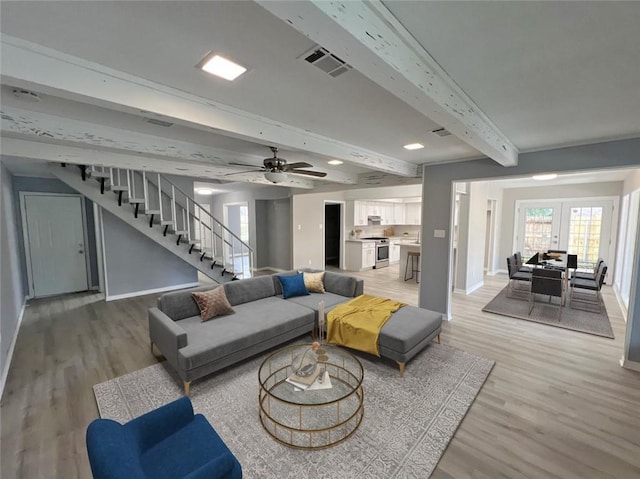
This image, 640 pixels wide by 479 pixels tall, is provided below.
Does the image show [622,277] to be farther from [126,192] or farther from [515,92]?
[126,192]

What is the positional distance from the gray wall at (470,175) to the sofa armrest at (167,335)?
363 cm

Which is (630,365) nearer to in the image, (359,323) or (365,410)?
(359,323)

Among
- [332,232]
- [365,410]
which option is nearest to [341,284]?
[365,410]

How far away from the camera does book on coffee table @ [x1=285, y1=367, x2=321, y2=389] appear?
2178mm

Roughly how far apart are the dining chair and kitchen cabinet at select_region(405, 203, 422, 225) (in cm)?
446

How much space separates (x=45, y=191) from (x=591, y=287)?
10122 millimetres

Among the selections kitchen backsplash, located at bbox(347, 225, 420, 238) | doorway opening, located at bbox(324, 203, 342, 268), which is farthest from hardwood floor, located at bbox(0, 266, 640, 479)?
doorway opening, located at bbox(324, 203, 342, 268)

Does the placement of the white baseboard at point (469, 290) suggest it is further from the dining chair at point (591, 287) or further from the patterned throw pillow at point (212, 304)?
the patterned throw pillow at point (212, 304)

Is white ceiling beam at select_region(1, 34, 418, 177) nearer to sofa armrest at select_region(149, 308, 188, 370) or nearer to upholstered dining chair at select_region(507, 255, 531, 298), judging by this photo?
sofa armrest at select_region(149, 308, 188, 370)

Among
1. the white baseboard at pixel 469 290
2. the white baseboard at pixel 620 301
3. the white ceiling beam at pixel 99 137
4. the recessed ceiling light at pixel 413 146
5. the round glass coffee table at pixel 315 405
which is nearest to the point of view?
the round glass coffee table at pixel 315 405

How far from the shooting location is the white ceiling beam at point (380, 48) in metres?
0.96

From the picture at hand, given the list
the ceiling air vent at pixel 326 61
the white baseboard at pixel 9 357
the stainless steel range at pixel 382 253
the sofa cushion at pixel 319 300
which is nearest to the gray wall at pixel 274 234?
the stainless steel range at pixel 382 253

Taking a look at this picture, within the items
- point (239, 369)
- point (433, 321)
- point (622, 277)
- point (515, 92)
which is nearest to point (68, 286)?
point (239, 369)

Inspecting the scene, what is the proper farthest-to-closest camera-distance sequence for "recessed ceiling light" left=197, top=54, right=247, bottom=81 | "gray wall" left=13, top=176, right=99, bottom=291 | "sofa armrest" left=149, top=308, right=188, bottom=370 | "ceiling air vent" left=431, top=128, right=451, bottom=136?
"gray wall" left=13, top=176, right=99, bottom=291 < "ceiling air vent" left=431, top=128, right=451, bottom=136 < "sofa armrest" left=149, top=308, right=188, bottom=370 < "recessed ceiling light" left=197, top=54, right=247, bottom=81
